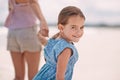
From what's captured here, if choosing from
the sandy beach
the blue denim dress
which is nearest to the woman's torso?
the blue denim dress

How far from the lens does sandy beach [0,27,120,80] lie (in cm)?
291

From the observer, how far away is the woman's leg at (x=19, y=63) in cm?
208

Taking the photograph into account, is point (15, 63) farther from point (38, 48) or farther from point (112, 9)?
point (112, 9)

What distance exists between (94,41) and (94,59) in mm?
803

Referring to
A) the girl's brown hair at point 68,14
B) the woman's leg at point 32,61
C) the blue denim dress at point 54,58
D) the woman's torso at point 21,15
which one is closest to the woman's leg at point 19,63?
the woman's leg at point 32,61

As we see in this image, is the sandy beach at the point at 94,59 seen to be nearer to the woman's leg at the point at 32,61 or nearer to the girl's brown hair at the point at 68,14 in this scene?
the woman's leg at the point at 32,61

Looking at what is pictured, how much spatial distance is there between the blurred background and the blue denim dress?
1.31 m

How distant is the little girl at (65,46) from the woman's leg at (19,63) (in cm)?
58

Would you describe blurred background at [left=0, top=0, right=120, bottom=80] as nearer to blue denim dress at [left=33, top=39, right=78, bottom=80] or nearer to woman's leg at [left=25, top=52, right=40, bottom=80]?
woman's leg at [left=25, top=52, right=40, bottom=80]

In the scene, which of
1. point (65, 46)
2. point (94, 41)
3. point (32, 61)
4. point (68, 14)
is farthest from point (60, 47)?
point (94, 41)

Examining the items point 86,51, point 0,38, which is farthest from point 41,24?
point 0,38

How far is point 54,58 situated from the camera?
1.48 meters

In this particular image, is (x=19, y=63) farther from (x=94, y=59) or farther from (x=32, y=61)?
(x=94, y=59)

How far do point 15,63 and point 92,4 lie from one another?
3.18 m
